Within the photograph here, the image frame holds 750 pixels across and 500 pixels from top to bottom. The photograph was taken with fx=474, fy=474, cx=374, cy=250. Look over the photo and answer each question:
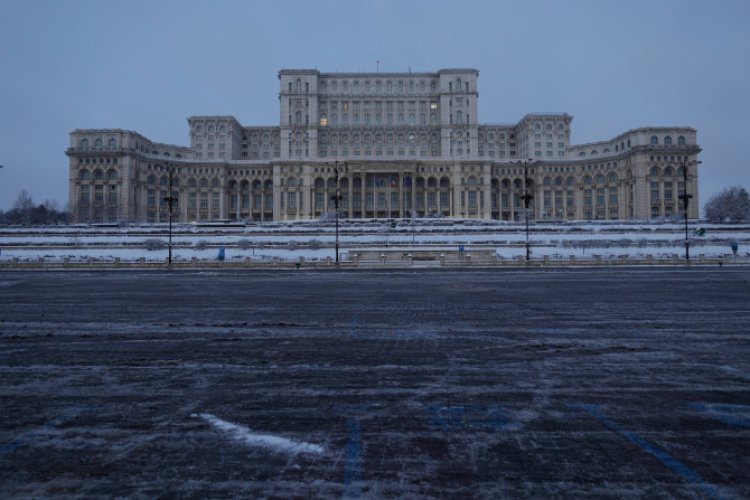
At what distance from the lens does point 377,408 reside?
500 cm

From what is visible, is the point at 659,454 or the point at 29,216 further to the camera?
the point at 29,216

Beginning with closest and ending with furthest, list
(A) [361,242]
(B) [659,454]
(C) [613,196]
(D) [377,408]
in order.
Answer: (B) [659,454], (D) [377,408], (A) [361,242], (C) [613,196]

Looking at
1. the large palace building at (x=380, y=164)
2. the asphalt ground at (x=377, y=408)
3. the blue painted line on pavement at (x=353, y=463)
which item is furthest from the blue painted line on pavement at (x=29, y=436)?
the large palace building at (x=380, y=164)

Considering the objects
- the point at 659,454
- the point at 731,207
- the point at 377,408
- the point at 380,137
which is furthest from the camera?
the point at 380,137

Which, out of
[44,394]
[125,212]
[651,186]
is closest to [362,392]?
[44,394]

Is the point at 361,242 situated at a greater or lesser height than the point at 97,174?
lesser

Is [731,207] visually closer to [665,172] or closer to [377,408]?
[665,172]

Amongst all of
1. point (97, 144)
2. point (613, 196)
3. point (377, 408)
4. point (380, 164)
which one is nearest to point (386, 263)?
point (377, 408)

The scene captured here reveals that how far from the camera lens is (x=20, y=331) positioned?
32.0 ft

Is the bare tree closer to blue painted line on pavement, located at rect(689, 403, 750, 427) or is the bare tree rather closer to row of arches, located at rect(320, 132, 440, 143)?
row of arches, located at rect(320, 132, 440, 143)

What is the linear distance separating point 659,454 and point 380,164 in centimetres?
10721

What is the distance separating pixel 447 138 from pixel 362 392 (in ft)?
401

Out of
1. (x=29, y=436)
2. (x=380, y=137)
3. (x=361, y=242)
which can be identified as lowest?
(x=29, y=436)

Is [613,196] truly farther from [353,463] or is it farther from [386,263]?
[353,463]
